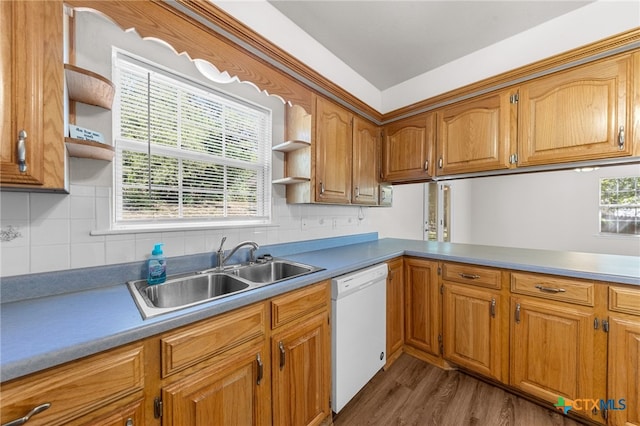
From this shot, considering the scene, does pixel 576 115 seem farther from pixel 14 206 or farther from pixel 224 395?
pixel 14 206

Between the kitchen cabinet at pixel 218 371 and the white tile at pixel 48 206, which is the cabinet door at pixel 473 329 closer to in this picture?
the kitchen cabinet at pixel 218 371

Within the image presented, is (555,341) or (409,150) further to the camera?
(409,150)

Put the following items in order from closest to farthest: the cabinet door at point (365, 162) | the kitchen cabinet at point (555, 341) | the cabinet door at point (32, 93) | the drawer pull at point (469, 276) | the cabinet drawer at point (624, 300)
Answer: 1. the cabinet door at point (32, 93)
2. the cabinet drawer at point (624, 300)
3. the kitchen cabinet at point (555, 341)
4. the drawer pull at point (469, 276)
5. the cabinet door at point (365, 162)

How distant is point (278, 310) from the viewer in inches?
46.4

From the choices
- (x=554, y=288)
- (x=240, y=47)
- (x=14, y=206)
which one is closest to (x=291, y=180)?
(x=240, y=47)

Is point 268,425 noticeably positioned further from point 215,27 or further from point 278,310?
point 215,27

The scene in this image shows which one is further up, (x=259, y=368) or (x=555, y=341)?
(x=259, y=368)

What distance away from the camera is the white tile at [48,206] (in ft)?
3.36

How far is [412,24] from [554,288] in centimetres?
208

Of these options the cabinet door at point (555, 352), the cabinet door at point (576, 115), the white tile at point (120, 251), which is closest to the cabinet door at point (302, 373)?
the white tile at point (120, 251)

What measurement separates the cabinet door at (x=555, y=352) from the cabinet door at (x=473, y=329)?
0.10 meters

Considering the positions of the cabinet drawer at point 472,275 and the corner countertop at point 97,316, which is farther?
the cabinet drawer at point 472,275

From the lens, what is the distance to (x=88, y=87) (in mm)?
Result: 1031

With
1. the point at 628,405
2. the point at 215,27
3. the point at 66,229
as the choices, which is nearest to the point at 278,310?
the point at 66,229
